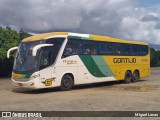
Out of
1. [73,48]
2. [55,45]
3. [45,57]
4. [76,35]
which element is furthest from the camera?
[76,35]

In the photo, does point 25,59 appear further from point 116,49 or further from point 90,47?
point 116,49

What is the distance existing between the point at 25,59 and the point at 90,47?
455 cm

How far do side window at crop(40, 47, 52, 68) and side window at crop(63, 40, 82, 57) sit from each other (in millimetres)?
1150

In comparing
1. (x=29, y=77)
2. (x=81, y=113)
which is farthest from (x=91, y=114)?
(x=29, y=77)

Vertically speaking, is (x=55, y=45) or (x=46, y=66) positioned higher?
(x=55, y=45)

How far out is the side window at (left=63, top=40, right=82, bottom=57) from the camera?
18.6 metres

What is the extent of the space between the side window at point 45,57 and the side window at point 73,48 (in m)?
1.15

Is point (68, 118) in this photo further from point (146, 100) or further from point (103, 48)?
point (103, 48)

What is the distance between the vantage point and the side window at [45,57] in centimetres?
1724

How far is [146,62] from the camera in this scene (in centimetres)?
2695

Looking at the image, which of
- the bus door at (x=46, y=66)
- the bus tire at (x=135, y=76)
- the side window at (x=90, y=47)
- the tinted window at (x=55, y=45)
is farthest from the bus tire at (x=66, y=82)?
the bus tire at (x=135, y=76)

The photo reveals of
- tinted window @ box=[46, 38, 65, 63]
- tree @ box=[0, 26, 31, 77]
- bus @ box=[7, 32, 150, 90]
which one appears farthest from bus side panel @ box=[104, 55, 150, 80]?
tree @ box=[0, 26, 31, 77]

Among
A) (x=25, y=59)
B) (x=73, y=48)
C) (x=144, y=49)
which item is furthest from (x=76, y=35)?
(x=144, y=49)

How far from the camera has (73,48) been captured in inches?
749
